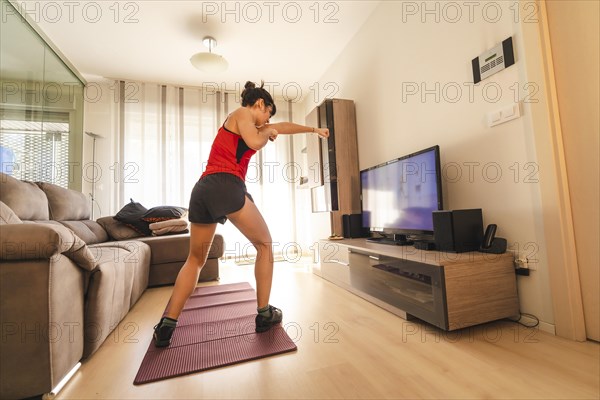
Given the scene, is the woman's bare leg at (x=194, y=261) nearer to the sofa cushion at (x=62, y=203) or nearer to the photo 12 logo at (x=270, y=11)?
the sofa cushion at (x=62, y=203)

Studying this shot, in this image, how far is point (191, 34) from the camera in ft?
9.75

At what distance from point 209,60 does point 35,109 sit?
1.78 meters

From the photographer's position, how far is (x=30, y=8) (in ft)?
8.41

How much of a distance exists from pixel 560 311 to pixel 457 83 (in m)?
1.37

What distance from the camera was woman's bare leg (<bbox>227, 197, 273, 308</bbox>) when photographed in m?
1.37

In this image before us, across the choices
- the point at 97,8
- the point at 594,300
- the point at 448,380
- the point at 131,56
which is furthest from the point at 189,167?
the point at 594,300

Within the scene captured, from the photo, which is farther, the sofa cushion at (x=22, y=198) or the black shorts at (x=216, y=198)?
the sofa cushion at (x=22, y=198)

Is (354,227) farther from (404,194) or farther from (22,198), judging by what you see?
(22,198)

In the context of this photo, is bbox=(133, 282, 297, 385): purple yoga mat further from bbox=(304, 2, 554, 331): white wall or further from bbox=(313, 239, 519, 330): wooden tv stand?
bbox=(304, 2, 554, 331): white wall

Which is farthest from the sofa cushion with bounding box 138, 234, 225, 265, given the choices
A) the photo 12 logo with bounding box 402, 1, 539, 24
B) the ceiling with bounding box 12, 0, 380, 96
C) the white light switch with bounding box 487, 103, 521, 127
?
the photo 12 logo with bounding box 402, 1, 539, 24

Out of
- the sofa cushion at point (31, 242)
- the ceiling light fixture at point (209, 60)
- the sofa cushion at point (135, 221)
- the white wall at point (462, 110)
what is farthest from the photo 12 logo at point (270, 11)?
the sofa cushion at point (31, 242)

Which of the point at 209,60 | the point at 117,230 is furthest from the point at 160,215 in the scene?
the point at 209,60

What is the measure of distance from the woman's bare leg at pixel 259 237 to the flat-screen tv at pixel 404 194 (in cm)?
99

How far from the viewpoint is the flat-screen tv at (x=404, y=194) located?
1692 millimetres
